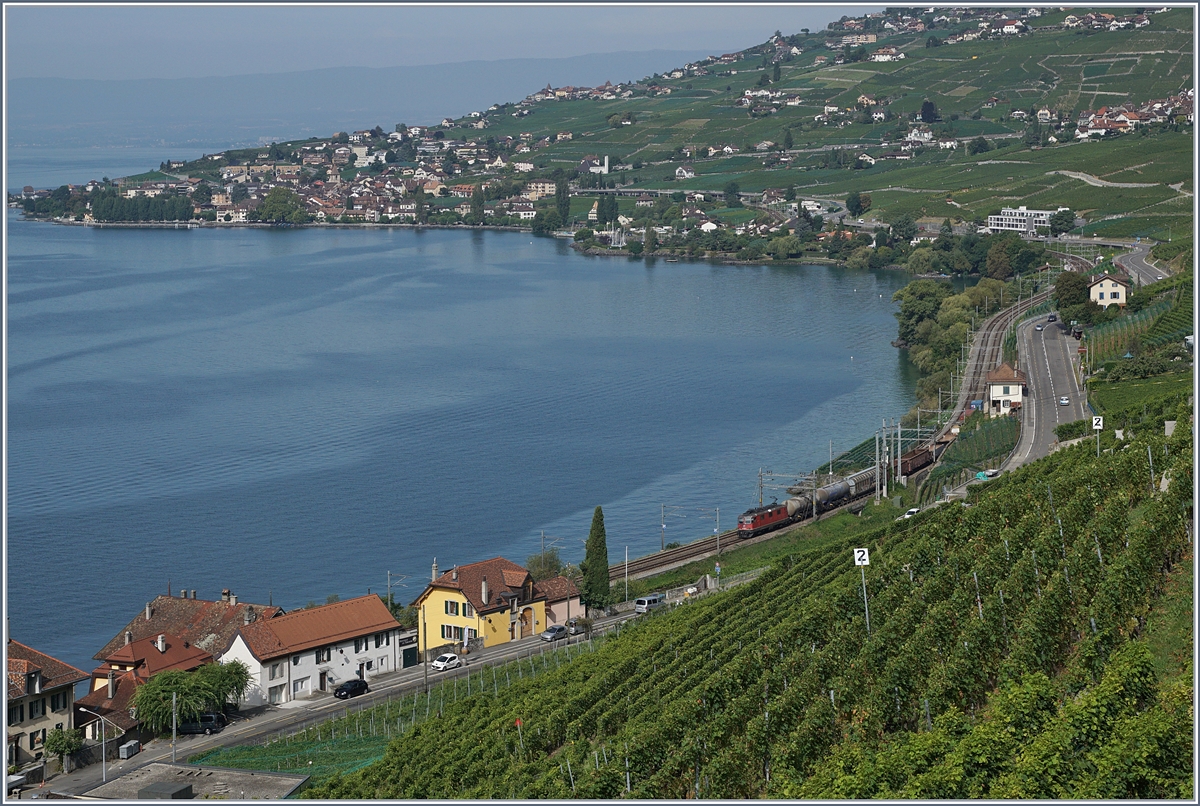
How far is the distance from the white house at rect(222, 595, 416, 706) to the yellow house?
3.19ft

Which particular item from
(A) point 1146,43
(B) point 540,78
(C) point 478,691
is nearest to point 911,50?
(A) point 1146,43

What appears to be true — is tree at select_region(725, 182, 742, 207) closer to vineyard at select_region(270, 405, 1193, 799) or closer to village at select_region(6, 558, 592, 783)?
village at select_region(6, 558, 592, 783)

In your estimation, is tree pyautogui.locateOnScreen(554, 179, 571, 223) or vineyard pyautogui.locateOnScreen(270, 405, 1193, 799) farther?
tree pyautogui.locateOnScreen(554, 179, 571, 223)

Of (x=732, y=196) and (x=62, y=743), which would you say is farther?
(x=732, y=196)

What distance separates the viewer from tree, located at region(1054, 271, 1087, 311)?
40250 millimetres

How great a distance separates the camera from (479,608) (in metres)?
21.1

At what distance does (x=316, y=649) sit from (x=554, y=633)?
3464 mm

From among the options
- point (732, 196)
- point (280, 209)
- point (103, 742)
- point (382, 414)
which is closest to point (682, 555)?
point (103, 742)

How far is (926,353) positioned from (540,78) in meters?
133

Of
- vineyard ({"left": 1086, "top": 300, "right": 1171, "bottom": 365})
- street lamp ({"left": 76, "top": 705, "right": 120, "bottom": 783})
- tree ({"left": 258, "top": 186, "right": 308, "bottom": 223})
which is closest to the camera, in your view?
street lamp ({"left": 76, "top": 705, "right": 120, "bottom": 783})

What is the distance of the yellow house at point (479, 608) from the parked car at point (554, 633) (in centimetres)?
51

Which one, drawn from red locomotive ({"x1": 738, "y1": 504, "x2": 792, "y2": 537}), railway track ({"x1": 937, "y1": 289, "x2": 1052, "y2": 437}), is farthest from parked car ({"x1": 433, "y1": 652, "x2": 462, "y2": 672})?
railway track ({"x1": 937, "y1": 289, "x2": 1052, "y2": 437})

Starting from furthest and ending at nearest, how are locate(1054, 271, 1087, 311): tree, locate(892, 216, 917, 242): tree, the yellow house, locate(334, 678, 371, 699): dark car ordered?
locate(892, 216, 917, 242): tree → locate(1054, 271, 1087, 311): tree → the yellow house → locate(334, 678, 371, 699): dark car

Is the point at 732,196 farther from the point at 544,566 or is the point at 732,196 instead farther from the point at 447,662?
the point at 447,662
